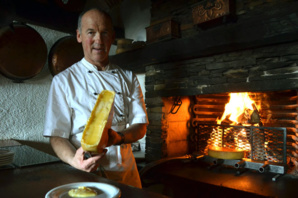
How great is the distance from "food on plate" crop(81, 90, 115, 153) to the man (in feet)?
1.07

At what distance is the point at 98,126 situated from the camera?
105 centimetres

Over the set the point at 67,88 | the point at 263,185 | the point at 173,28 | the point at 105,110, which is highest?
the point at 173,28

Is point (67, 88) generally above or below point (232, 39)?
below

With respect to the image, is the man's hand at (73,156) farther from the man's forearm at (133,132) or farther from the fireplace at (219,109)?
the fireplace at (219,109)

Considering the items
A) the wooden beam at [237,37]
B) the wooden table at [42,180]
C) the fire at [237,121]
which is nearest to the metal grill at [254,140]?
the fire at [237,121]

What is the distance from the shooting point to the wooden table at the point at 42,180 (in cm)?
86

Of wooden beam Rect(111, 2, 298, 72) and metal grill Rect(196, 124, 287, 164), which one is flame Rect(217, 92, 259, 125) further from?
wooden beam Rect(111, 2, 298, 72)

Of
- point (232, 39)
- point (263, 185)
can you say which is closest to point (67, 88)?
point (232, 39)

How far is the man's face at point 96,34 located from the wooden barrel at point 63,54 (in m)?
1.55

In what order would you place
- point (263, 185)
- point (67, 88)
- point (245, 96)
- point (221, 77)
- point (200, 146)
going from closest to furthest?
point (67, 88) → point (263, 185) → point (221, 77) → point (245, 96) → point (200, 146)

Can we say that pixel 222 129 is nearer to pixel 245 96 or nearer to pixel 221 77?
pixel 245 96

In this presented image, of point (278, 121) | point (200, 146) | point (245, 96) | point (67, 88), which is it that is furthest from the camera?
point (200, 146)

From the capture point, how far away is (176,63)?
2680 millimetres

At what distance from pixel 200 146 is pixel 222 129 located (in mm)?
451
